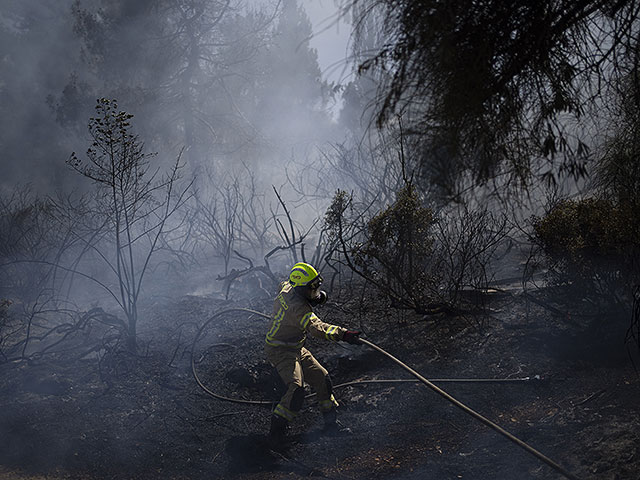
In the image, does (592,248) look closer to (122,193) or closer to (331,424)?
(331,424)

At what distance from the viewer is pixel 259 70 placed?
24531mm

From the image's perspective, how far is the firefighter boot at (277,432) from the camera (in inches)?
202

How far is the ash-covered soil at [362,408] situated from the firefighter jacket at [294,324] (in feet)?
3.34

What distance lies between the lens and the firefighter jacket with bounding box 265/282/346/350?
514 cm

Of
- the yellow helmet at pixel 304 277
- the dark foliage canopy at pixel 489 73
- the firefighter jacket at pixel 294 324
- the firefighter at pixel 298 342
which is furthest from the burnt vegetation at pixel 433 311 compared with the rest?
the yellow helmet at pixel 304 277

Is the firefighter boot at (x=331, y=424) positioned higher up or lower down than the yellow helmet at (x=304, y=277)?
lower down

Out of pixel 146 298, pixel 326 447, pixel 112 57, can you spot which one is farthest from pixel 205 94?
pixel 326 447

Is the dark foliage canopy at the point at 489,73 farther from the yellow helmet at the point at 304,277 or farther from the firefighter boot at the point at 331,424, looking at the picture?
the firefighter boot at the point at 331,424

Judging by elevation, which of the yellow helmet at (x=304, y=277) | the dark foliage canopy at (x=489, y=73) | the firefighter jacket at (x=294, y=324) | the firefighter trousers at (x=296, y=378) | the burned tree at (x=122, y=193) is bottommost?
the firefighter trousers at (x=296, y=378)

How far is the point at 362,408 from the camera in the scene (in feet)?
18.4

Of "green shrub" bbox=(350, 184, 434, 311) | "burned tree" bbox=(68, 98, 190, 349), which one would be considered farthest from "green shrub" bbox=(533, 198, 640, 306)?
"burned tree" bbox=(68, 98, 190, 349)

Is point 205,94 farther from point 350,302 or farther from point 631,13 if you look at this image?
point 631,13

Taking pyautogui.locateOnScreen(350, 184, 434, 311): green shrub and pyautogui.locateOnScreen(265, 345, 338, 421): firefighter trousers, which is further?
pyautogui.locateOnScreen(350, 184, 434, 311): green shrub

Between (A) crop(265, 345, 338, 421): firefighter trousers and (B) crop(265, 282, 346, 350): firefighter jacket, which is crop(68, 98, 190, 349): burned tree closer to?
(B) crop(265, 282, 346, 350): firefighter jacket
